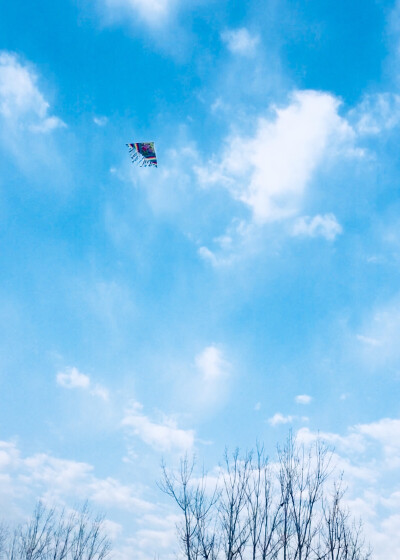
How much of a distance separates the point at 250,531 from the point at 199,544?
5.74 feet

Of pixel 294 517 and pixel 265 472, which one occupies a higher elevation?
pixel 265 472

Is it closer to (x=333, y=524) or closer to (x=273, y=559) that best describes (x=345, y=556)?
(x=333, y=524)

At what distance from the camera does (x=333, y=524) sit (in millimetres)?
14320

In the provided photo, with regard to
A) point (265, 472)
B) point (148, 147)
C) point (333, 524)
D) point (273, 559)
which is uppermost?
point (148, 147)

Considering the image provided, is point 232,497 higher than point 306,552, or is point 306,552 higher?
point 232,497

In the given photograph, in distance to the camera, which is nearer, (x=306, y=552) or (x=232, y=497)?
(x=306, y=552)

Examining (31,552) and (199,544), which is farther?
(31,552)

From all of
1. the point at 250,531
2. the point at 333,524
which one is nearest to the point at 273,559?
the point at 250,531

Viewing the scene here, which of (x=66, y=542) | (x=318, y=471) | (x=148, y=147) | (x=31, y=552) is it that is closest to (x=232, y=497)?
(x=318, y=471)

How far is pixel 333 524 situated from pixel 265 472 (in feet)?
9.93

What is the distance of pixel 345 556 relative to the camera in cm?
1391

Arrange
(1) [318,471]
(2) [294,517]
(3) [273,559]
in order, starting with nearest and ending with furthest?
(3) [273,559]
(2) [294,517]
(1) [318,471]

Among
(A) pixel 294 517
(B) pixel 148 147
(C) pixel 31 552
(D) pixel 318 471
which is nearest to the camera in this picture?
(A) pixel 294 517

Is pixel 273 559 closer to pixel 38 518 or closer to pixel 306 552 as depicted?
pixel 306 552
